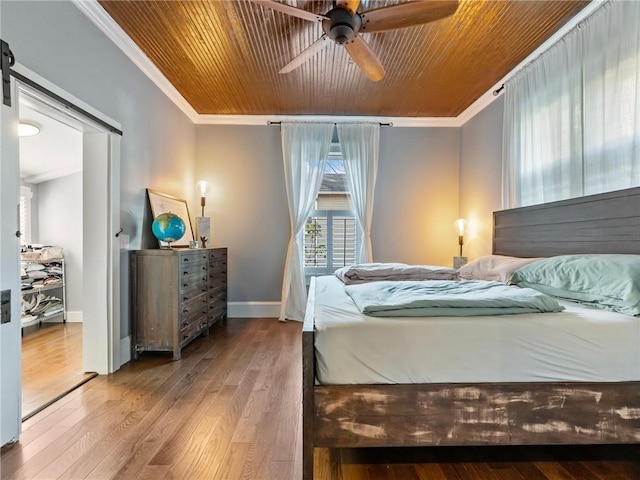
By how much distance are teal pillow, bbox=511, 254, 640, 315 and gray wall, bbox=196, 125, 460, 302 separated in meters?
2.30

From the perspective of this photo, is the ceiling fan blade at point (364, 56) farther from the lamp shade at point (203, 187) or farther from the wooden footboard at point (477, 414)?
the lamp shade at point (203, 187)

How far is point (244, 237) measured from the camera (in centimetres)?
439

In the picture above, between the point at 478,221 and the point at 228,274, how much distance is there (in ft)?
10.8

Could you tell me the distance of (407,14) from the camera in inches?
79.6

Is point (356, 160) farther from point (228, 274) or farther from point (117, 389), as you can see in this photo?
point (117, 389)

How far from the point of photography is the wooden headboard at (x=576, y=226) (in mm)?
1840

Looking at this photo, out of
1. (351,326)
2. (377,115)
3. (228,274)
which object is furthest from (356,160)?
(351,326)

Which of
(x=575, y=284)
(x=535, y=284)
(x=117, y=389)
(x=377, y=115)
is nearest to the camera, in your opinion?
(x=575, y=284)

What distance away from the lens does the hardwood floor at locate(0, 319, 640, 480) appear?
1.43 meters

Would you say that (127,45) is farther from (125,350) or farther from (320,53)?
(125,350)

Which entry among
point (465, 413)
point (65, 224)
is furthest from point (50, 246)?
point (465, 413)

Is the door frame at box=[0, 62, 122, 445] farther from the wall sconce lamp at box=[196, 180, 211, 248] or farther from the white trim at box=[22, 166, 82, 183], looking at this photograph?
the white trim at box=[22, 166, 82, 183]

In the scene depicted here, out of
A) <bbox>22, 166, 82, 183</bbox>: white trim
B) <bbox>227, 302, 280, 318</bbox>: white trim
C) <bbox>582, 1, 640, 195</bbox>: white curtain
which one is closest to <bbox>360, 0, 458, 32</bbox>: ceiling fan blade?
<bbox>582, 1, 640, 195</bbox>: white curtain

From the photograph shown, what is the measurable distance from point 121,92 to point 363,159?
2.76m
